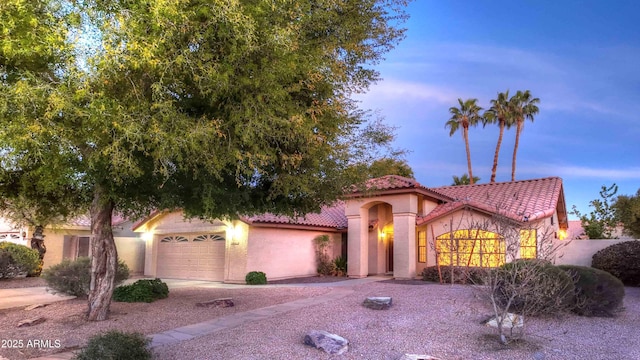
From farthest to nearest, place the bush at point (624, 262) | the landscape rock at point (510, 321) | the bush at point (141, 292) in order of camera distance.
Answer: the bush at point (624, 262) < the bush at point (141, 292) < the landscape rock at point (510, 321)

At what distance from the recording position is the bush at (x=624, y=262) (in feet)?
50.0

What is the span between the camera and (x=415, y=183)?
61.4ft

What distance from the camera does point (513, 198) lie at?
64.2 ft

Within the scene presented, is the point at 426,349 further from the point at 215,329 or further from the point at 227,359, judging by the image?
the point at 215,329

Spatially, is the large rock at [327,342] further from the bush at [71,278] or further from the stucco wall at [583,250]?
the stucco wall at [583,250]

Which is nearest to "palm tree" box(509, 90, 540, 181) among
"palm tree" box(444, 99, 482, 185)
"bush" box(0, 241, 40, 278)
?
"palm tree" box(444, 99, 482, 185)

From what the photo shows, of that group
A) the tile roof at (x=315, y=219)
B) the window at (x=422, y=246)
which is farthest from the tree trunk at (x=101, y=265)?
the window at (x=422, y=246)

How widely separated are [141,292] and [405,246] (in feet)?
35.5

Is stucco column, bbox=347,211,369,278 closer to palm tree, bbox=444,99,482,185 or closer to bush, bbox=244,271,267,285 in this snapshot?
bush, bbox=244,271,267,285

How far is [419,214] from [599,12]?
11.3 metres

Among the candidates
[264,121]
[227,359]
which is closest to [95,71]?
[264,121]

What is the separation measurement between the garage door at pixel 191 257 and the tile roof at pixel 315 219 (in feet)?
8.71

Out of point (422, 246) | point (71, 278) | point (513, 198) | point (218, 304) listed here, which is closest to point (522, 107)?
point (513, 198)

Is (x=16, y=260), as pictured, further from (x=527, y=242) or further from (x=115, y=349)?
(x=527, y=242)
